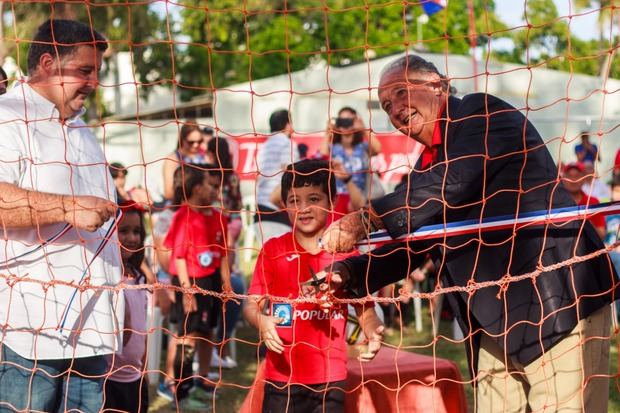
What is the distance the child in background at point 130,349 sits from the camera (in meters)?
4.51

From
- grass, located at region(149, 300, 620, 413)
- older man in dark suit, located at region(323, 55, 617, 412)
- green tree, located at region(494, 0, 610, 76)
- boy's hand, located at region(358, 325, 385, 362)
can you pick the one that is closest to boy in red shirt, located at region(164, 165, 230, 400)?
grass, located at region(149, 300, 620, 413)

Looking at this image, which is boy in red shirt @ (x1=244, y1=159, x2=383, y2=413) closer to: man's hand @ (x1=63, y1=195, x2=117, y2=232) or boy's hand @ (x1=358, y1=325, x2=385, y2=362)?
boy's hand @ (x1=358, y1=325, x2=385, y2=362)

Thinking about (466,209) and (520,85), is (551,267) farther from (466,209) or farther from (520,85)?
(520,85)

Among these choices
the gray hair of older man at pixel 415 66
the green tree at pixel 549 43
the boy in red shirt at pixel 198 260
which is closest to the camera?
the gray hair of older man at pixel 415 66

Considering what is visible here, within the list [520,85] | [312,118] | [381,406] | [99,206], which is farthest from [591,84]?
[99,206]

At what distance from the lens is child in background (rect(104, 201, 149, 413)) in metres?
4.51

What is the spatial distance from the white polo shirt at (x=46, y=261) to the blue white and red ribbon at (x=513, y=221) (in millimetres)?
1004

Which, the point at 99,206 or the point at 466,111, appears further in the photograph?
the point at 466,111

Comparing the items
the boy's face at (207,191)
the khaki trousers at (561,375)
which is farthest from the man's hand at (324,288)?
the boy's face at (207,191)

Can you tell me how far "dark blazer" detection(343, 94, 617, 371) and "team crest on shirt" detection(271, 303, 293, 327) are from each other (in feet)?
2.42

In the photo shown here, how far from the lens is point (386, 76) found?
3.74 meters

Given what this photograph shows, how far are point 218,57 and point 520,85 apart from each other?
53.7 feet

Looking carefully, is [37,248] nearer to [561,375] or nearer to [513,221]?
[513,221]

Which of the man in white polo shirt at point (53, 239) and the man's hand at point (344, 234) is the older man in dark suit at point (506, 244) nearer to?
the man's hand at point (344, 234)
